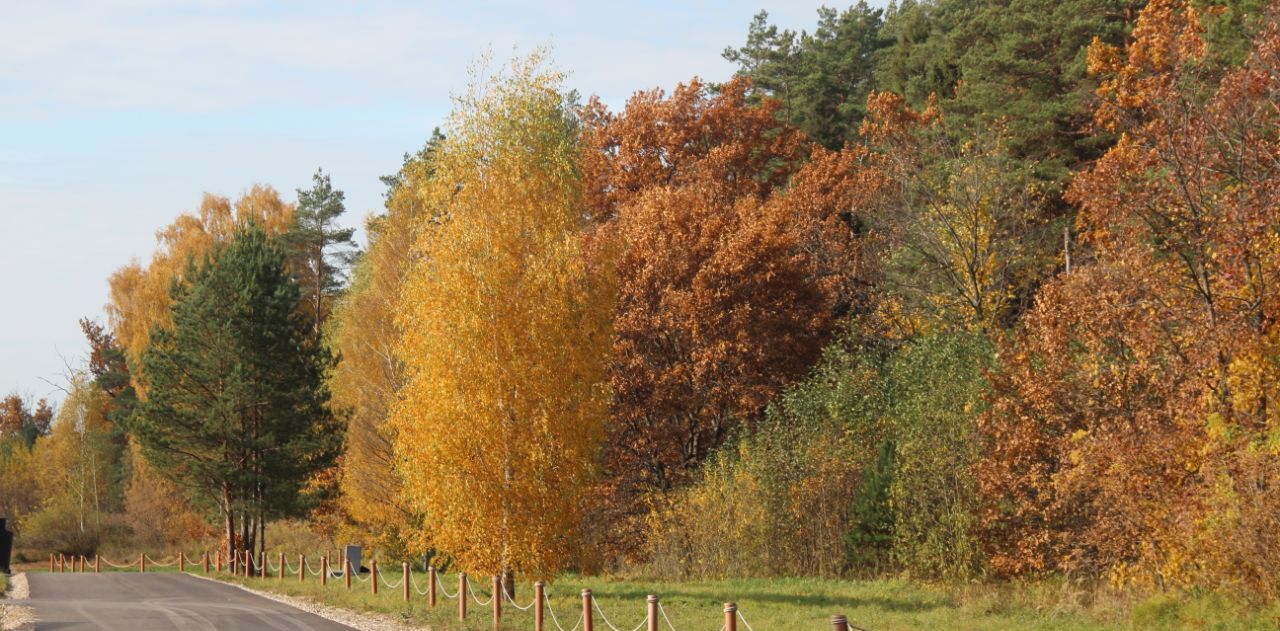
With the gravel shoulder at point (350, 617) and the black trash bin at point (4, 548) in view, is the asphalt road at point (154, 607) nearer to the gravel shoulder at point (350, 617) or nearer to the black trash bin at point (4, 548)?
the gravel shoulder at point (350, 617)

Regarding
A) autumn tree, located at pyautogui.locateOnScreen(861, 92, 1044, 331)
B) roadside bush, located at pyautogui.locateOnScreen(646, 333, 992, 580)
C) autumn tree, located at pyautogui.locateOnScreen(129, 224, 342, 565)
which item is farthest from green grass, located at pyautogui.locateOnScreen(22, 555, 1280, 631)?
A: autumn tree, located at pyautogui.locateOnScreen(129, 224, 342, 565)

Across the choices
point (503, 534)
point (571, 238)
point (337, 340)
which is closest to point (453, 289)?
point (571, 238)

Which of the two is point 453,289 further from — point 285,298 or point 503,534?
point 285,298

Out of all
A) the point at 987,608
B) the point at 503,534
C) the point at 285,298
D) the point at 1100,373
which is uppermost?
the point at 285,298

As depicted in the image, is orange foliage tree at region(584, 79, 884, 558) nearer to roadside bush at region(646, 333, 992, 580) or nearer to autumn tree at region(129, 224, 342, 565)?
roadside bush at region(646, 333, 992, 580)

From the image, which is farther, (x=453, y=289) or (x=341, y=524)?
(x=341, y=524)

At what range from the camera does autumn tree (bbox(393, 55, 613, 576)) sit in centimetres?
2153

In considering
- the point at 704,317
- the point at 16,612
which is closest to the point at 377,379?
the point at 704,317

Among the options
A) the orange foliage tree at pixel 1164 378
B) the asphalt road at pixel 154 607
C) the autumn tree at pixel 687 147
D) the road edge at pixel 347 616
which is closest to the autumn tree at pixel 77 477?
the asphalt road at pixel 154 607

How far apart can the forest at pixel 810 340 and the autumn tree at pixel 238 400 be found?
0.38 feet

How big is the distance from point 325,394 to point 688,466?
12.2 metres

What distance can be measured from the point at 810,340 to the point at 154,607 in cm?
1899

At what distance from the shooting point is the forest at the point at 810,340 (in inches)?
712

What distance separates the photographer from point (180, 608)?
79.2ft
